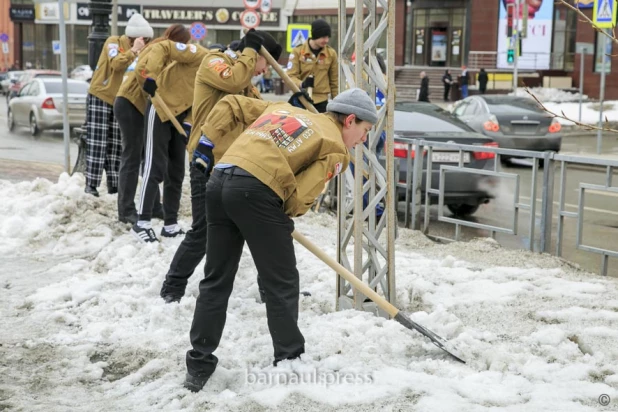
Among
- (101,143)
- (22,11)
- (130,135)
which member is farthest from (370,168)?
(22,11)

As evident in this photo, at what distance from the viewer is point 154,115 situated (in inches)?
301

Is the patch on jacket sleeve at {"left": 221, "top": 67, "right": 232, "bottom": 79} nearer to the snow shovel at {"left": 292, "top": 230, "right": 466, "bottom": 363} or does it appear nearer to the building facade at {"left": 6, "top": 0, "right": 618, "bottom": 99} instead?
the snow shovel at {"left": 292, "top": 230, "right": 466, "bottom": 363}

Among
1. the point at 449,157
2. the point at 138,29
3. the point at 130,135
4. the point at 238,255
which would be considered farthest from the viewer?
the point at 449,157

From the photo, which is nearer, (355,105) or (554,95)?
(355,105)

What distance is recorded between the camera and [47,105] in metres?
22.2

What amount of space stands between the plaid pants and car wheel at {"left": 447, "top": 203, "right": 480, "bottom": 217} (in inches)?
161

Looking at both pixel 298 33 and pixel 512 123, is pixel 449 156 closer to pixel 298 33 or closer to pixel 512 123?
pixel 512 123

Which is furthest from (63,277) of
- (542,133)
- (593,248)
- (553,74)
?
(553,74)

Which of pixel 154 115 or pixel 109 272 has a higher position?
pixel 154 115

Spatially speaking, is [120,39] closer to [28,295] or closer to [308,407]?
[28,295]

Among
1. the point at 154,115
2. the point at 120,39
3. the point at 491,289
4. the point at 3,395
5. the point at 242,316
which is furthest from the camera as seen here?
the point at 120,39

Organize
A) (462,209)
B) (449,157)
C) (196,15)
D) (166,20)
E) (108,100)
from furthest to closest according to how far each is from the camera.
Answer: (166,20) → (196,15) → (462,209) → (449,157) → (108,100)

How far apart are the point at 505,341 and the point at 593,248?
2.57 metres

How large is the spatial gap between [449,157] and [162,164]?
3.39 meters
